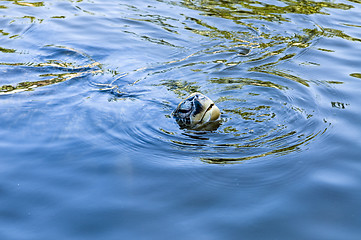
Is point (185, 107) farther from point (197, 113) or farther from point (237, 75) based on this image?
point (237, 75)

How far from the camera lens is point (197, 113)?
16.3 feet

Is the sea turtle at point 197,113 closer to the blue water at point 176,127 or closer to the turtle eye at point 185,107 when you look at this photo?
the turtle eye at point 185,107

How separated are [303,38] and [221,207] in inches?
191

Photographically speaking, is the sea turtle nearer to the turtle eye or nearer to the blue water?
the turtle eye

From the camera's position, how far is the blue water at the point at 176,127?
3459mm

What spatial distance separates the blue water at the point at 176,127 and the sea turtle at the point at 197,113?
0.12 meters

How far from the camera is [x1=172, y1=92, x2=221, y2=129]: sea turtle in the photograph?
4.97 m

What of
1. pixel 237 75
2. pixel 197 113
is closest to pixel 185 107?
pixel 197 113

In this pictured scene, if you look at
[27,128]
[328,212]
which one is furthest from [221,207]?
[27,128]

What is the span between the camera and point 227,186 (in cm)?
383

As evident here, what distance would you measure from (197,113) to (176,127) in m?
0.26

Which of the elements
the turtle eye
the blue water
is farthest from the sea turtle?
the blue water

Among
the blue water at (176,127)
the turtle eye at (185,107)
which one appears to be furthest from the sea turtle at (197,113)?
the blue water at (176,127)

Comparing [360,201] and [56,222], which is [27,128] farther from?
[360,201]
